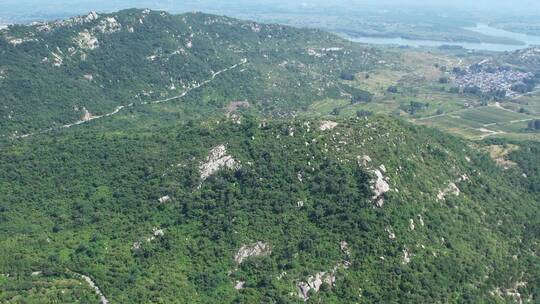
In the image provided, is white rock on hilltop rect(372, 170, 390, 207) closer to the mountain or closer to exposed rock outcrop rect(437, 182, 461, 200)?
the mountain

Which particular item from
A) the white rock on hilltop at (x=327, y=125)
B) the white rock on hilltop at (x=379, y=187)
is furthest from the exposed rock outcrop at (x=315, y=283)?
the white rock on hilltop at (x=327, y=125)

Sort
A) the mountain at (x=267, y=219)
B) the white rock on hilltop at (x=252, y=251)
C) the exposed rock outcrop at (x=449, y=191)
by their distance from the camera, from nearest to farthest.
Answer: the mountain at (x=267, y=219) < the white rock on hilltop at (x=252, y=251) < the exposed rock outcrop at (x=449, y=191)

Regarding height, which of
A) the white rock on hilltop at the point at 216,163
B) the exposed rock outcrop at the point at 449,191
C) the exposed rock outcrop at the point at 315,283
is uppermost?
the white rock on hilltop at the point at 216,163

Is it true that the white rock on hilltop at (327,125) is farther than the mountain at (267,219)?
Yes

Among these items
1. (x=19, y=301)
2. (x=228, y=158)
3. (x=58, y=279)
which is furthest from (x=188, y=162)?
(x=19, y=301)

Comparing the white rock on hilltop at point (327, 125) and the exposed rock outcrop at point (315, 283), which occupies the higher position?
the white rock on hilltop at point (327, 125)

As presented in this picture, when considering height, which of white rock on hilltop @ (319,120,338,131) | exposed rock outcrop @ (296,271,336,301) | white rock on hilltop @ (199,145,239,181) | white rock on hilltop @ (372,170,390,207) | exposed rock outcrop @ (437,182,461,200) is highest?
white rock on hilltop @ (319,120,338,131)

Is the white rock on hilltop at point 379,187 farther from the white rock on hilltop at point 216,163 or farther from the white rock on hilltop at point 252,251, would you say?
the white rock on hilltop at point 216,163

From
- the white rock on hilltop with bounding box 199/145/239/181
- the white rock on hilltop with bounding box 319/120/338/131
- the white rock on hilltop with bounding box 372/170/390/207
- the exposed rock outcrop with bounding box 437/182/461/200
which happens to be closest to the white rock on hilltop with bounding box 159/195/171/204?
the white rock on hilltop with bounding box 199/145/239/181

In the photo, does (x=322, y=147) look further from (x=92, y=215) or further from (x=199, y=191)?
(x=92, y=215)
